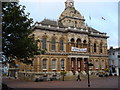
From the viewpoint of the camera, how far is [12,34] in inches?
680

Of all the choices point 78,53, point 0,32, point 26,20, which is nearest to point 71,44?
point 78,53

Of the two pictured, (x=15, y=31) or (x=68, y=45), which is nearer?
(x=15, y=31)

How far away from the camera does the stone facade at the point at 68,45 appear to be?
45.7 metres

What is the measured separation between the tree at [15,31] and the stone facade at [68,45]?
2583 cm

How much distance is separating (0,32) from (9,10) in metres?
2.38

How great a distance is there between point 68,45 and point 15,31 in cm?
3250

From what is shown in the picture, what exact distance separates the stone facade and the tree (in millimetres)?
25825

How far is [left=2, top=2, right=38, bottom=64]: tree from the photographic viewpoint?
54.0ft

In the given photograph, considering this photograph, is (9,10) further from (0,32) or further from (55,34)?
(55,34)

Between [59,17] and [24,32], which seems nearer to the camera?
[24,32]

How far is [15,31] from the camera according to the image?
56.8 feet

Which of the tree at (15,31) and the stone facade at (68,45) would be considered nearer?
the tree at (15,31)

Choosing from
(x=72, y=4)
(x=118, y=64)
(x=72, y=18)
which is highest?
(x=72, y=4)

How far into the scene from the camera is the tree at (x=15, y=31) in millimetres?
16469
